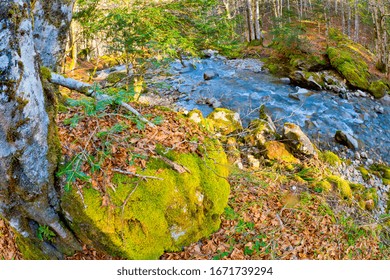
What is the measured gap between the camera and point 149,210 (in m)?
2.79

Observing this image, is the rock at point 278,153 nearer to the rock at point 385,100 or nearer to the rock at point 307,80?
the rock at point 307,80

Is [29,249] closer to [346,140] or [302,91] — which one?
[346,140]

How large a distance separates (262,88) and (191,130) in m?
9.75

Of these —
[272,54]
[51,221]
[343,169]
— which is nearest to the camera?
[51,221]

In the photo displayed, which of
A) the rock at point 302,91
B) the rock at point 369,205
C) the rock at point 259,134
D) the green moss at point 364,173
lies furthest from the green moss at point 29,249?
the rock at point 302,91

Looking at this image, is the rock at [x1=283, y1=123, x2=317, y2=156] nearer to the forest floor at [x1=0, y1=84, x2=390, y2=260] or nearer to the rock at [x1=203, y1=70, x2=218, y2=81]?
the forest floor at [x1=0, y1=84, x2=390, y2=260]

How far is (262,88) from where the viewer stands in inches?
493

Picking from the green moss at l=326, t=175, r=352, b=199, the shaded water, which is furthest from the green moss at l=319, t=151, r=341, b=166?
the green moss at l=326, t=175, r=352, b=199

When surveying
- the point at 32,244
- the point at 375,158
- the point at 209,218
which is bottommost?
the point at 375,158

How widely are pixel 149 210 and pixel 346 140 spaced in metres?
8.06

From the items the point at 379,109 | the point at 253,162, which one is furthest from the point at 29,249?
the point at 379,109

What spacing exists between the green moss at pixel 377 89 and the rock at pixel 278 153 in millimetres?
8615

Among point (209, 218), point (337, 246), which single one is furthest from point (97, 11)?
point (337, 246)

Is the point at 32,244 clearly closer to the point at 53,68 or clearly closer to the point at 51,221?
the point at 51,221
